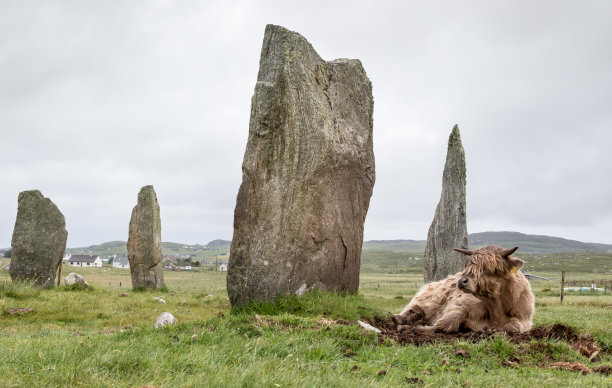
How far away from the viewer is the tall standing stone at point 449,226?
786 inches

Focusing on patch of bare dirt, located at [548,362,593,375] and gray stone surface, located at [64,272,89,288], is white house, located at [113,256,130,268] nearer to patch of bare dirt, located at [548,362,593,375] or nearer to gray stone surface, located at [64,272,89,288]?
gray stone surface, located at [64,272,89,288]

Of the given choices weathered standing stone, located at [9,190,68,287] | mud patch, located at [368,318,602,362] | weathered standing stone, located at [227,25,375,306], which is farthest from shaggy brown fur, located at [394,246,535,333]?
weathered standing stone, located at [9,190,68,287]

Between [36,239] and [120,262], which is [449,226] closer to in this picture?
[36,239]

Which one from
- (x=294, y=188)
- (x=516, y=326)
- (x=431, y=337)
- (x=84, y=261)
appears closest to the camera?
(x=431, y=337)

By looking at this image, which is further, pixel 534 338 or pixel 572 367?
pixel 534 338

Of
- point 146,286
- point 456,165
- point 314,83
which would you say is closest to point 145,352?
point 314,83

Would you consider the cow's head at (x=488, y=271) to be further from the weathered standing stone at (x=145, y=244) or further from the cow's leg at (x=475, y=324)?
the weathered standing stone at (x=145, y=244)

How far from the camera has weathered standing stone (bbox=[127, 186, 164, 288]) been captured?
990 inches

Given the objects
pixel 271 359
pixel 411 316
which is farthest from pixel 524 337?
pixel 271 359

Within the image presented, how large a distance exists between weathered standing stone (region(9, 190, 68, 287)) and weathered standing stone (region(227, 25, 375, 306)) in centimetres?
1288

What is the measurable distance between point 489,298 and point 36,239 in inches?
749

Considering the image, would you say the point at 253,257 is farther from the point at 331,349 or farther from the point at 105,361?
the point at 105,361

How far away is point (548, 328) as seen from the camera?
346 inches

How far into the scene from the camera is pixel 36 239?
68.1 ft
